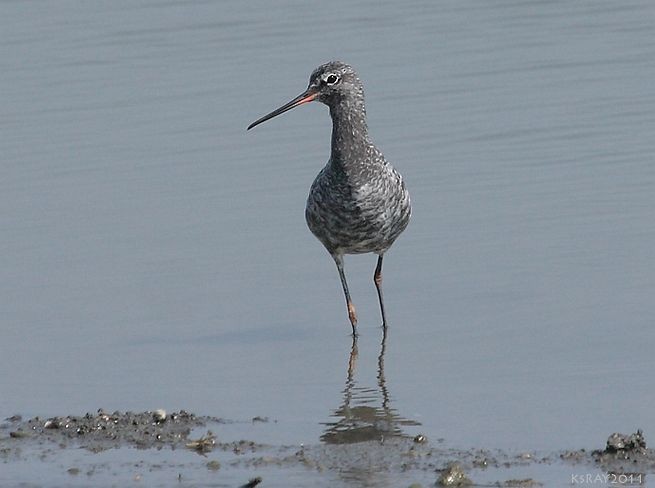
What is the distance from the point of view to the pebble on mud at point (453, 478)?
8000 millimetres

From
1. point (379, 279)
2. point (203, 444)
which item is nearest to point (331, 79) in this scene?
point (379, 279)

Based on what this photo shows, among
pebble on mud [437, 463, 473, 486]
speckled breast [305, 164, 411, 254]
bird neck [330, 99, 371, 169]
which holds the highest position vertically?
bird neck [330, 99, 371, 169]

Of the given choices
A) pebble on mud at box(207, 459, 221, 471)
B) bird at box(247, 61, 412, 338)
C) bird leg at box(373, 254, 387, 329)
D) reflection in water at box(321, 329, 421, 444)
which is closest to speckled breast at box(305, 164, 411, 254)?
bird at box(247, 61, 412, 338)

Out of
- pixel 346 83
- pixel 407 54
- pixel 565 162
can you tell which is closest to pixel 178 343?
pixel 346 83

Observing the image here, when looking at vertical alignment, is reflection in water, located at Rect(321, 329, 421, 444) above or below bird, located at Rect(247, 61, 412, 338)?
below

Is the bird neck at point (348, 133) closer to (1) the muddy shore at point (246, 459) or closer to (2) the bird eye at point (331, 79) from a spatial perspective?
(2) the bird eye at point (331, 79)

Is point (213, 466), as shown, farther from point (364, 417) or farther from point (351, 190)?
point (351, 190)

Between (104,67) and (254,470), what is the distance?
9.88 meters

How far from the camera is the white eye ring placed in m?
11.7

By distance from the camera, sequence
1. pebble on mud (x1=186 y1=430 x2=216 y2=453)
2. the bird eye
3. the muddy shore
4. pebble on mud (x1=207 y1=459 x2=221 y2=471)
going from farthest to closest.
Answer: the bird eye → pebble on mud (x1=186 y1=430 x2=216 y2=453) → pebble on mud (x1=207 y1=459 x2=221 y2=471) → the muddy shore

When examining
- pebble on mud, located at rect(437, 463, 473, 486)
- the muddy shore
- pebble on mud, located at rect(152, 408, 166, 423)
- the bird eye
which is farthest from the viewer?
the bird eye

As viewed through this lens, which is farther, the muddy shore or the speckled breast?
the speckled breast

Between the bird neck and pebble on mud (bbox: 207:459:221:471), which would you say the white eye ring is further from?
pebble on mud (bbox: 207:459:221:471)

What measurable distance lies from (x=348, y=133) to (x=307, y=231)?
156cm
